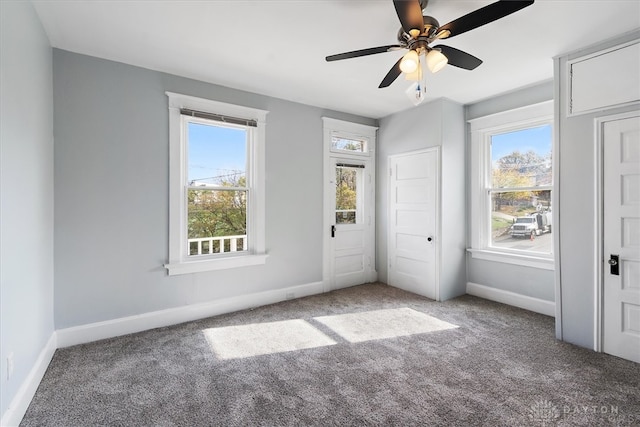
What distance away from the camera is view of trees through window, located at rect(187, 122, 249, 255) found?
343cm

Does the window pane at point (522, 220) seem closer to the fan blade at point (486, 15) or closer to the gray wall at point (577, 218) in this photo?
the gray wall at point (577, 218)

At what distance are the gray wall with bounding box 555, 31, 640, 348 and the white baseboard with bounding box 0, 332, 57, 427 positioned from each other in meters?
A: 4.18

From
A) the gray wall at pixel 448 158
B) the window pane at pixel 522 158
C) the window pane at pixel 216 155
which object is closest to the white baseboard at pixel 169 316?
the window pane at pixel 216 155

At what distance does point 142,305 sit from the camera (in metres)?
3.07

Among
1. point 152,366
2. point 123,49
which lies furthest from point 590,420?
point 123,49

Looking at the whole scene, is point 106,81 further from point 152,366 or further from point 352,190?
point 352,190

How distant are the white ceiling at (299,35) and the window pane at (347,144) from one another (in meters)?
1.12

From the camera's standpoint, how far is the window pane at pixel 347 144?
4.53 m

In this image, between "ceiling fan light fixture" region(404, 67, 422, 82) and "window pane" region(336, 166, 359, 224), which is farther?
"window pane" region(336, 166, 359, 224)

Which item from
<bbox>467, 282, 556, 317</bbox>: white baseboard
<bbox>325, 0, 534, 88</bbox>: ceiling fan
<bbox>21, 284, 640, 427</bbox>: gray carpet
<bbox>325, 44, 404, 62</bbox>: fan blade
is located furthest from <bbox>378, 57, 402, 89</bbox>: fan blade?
<bbox>467, 282, 556, 317</bbox>: white baseboard

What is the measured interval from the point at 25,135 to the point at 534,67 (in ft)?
14.3

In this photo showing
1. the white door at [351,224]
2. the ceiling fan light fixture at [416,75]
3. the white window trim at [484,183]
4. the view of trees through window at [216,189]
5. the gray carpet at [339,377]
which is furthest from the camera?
the white door at [351,224]

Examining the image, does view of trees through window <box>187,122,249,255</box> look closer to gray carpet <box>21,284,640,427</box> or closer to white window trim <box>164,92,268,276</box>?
white window trim <box>164,92,268,276</box>

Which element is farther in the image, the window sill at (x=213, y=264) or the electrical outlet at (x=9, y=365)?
the window sill at (x=213, y=264)
